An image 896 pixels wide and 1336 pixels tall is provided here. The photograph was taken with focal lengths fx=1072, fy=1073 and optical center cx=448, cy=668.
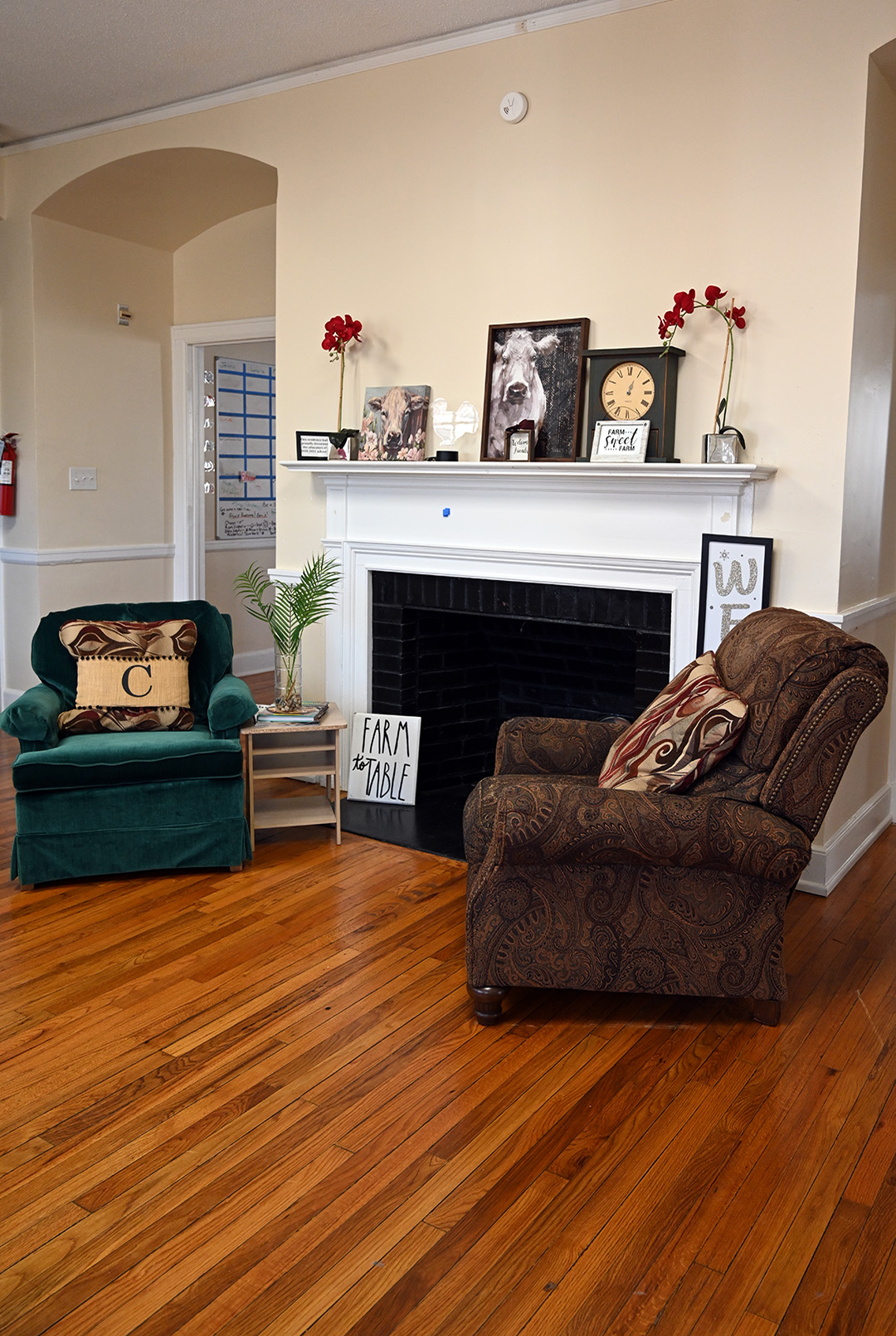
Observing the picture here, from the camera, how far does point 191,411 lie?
632 centimetres

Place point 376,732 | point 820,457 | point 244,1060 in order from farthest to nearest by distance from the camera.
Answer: point 376,732
point 820,457
point 244,1060

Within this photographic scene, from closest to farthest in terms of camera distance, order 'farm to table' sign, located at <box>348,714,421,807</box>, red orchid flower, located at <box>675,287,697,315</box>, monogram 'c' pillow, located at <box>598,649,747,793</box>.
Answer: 1. monogram 'c' pillow, located at <box>598,649,747,793</box>
2. red orchid flower, located at <box>675,287,697,315</box>
3. 'farm to table' sign, located at <box>348,714,421,807</box>

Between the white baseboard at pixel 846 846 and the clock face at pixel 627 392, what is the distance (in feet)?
5.14

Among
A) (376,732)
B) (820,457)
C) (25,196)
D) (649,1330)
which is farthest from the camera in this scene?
(25,196)

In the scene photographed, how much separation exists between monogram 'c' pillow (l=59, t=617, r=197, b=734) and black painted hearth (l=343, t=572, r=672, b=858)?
0.85 m

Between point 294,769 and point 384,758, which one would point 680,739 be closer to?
point 294,769

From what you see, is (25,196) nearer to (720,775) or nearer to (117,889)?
(117,889)

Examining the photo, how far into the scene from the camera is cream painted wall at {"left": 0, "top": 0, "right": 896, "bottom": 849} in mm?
3312

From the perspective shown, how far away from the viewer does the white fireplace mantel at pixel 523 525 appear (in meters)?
3.56

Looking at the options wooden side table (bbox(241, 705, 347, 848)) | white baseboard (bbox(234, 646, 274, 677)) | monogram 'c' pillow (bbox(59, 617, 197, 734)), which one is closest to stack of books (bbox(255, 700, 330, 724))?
wooden side table (bbox(241, 705, 347, 848))

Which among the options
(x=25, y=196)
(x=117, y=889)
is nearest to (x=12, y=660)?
(x=25, y=196)

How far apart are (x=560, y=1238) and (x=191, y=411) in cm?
537

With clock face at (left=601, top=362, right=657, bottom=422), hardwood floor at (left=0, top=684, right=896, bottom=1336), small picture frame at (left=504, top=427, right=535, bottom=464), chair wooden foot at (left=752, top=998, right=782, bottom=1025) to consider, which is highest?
clock face at (left=601, top=362, right=657, bottom=422)

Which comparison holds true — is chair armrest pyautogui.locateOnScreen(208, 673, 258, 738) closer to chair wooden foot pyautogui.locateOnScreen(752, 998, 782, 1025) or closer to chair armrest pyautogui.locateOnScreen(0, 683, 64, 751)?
chair armrest pyautogui.locateOnScreen(0, 683, 64, 751)
